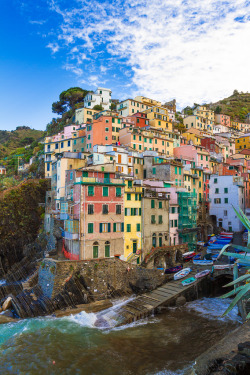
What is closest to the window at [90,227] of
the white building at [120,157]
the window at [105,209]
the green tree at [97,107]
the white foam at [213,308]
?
the window at [105,209]

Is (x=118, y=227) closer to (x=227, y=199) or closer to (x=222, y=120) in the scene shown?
(x=227, y=199)

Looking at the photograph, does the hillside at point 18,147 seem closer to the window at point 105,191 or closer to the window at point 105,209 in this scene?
the window at point 105,191

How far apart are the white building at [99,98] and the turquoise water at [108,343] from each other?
225 ft

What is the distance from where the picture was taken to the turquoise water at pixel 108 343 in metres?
21.5

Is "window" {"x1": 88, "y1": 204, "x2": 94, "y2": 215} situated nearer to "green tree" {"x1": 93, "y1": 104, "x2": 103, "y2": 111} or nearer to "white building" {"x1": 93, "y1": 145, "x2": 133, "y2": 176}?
"white building" {"x1": 93, "y1": 145, "x2": 133, "y2": 176}

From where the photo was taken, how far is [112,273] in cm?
3553

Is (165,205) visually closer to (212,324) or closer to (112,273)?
(112,273)

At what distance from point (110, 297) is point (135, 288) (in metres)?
3.87

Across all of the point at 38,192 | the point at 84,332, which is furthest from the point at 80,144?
the point at 84,332

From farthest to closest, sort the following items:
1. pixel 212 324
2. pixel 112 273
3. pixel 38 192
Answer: pixel 38 192 < pixel 112 273 < pixel 212 324

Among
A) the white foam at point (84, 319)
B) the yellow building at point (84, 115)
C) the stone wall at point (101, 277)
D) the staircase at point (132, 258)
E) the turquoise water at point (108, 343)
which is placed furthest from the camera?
the yellow building at point (84, 115)

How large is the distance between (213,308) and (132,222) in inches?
603

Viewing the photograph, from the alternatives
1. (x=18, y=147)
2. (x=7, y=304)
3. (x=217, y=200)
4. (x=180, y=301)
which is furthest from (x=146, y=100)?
(x=7, y=304)

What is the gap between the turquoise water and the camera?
21484 millimetres
